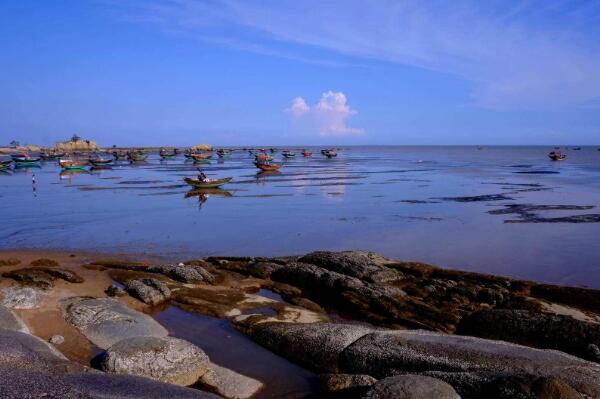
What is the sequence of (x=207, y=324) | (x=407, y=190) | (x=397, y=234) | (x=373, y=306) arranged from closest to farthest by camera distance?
(x=207, y=324) → (x=373, y=306) → (x=397, y=234) → (x=407, y=190)

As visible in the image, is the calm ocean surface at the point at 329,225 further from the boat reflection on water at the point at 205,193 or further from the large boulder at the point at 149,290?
the large boulder at the point at 149,290

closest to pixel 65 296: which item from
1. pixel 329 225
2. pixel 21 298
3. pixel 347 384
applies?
pixel 21 298

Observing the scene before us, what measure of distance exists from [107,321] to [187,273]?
422cm

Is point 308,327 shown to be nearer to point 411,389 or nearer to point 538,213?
point 411,389

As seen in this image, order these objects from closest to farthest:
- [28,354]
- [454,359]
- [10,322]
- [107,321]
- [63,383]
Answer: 1. [63,383]
2. [28,354]
3. [454,359]
4. [10,322]
5. [107,321]

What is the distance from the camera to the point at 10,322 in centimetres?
996

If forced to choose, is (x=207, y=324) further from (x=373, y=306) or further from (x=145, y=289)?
(x=373, y=306)

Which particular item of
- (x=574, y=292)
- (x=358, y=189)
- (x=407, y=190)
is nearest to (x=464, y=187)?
(x=407, y=190)

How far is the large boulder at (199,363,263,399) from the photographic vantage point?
27.9 feet

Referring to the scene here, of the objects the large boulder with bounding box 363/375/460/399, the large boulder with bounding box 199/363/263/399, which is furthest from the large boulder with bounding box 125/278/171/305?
the large boulder with bounding box 363/375/460/399

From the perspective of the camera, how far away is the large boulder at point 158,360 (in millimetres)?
8164

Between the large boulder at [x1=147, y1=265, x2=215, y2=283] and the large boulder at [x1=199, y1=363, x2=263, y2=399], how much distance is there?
609 cm

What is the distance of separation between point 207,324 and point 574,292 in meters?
10.3

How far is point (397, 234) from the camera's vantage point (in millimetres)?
23828
